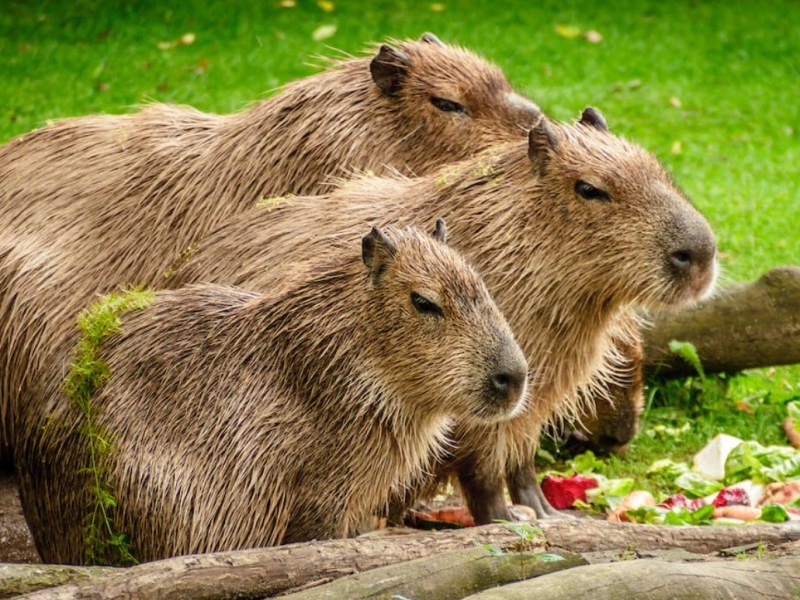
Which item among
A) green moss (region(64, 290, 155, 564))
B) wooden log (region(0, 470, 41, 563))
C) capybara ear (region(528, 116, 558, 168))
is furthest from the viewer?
wooden log (region(0, 470, 41, 563))

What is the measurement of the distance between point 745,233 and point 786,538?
563 centimetres

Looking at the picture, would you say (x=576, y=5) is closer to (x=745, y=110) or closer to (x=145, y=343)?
(x=745, y=110)

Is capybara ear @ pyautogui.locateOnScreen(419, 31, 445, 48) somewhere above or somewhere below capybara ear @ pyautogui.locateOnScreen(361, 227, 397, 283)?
above

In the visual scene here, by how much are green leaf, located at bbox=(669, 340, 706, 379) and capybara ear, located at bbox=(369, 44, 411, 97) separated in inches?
83.5

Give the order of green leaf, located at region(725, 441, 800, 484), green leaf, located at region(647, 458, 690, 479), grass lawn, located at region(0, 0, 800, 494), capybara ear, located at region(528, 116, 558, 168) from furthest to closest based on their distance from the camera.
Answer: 1. grass lawn, located at region(0, 0, 800, 494)
2. green leaf, located at region(647, 458, 690, 479)
3. green leaf, located at region(725, 441, 800, 484)
4. capybara ear, located at region(528, 116, 558, 168)

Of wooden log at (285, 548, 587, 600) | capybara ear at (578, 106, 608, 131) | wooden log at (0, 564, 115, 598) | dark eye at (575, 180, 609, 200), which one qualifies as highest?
capybara ear at (578, 106, 608, 131)

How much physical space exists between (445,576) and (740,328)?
3.77 metres

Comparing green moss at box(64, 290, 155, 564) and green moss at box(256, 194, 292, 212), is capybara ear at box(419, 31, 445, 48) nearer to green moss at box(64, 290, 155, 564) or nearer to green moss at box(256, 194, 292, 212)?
green moss at box(256, 194, 292, 212)

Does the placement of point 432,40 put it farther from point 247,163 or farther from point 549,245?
point 549,245

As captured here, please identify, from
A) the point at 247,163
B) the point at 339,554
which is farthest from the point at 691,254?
the point at 247,163

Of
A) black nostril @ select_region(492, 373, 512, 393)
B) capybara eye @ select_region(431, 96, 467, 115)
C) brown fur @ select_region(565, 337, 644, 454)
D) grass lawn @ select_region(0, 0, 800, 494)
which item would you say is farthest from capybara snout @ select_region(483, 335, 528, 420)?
grass lawn @ select_region(0, 0, 800, 494)

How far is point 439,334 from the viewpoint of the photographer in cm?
425

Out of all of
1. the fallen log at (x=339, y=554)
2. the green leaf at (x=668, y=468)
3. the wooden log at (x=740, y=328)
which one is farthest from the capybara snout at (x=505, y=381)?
the wooden log at (x=740, y=328)

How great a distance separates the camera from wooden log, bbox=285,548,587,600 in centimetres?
361
